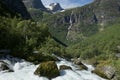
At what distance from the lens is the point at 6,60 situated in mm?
68688

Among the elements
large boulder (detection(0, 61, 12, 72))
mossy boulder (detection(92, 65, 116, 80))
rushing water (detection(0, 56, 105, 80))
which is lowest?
mossy boulder (detection(92, 65, 116, 80))

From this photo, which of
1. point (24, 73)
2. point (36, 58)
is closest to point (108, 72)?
point (36, 58)

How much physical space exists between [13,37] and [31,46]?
19.1ft

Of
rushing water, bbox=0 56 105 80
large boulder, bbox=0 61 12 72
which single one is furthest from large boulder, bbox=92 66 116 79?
large boulder, bbox=0 61 12 72

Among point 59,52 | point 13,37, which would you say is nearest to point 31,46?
point 13,37

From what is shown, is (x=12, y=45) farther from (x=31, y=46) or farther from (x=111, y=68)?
(x=111, y=68)

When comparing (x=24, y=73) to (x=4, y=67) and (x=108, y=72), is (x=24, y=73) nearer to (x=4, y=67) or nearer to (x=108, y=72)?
(x=4, y=67)

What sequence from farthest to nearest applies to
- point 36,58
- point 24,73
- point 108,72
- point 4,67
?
1. point 108,72
2. point 36,58
3. point 24,73
4. point 4,67

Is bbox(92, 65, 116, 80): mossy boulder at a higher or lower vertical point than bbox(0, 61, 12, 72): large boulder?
lower

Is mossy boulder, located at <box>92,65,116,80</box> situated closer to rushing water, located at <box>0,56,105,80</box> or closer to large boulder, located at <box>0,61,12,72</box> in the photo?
rushing water, located at <box>0,56,105,80</box>

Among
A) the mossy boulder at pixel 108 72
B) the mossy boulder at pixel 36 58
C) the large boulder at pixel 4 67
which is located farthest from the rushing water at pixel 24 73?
the mossy boulder at pixel 108 72

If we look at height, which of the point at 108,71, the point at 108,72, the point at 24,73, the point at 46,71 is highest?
the point at 46,71

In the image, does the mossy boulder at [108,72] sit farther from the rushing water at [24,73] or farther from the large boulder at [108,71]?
the rushing water at [24,73]

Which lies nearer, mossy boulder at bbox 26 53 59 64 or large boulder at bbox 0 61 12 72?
large boulder at bbox 0 61 12 72
